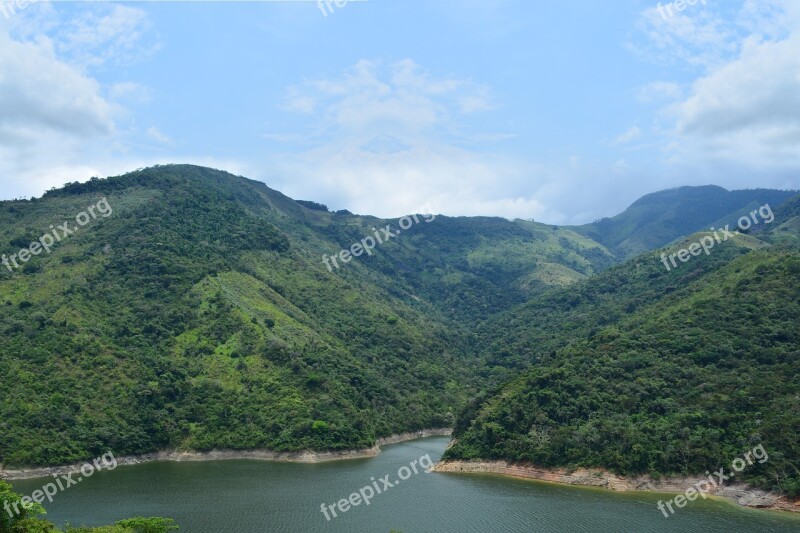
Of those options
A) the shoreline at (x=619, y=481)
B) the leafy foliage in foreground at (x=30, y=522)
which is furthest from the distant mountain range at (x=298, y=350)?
the leafy foliage in foreground at (x=30, y=522)

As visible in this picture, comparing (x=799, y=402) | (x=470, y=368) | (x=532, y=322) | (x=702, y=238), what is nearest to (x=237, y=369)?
(x=470, y=368)

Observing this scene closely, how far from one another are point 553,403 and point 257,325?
162ft

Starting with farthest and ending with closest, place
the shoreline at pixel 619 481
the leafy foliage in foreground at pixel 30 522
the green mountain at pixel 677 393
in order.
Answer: the green mountain at pixel 677 393, the shoreline at pixel 619 481, the leafy foliage in foreground at pixel 30 522

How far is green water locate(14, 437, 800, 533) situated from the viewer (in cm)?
5316

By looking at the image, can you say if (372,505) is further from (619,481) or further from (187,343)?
(187,343)

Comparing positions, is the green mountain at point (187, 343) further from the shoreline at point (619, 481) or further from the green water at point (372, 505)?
the shoreline at point (619, 481)

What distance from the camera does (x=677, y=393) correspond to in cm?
7275

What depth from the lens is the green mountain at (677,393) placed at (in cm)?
6347

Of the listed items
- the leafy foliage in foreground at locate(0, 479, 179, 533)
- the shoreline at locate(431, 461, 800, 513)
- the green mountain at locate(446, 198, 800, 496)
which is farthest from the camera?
the green mountain at locate(446, 198, 800, 496)

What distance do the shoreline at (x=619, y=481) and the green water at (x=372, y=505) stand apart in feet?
4.87

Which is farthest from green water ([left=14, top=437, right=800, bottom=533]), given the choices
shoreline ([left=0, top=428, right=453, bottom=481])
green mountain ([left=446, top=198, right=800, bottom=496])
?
shoreline ([left=0, top=428, right=453, bottom=481])

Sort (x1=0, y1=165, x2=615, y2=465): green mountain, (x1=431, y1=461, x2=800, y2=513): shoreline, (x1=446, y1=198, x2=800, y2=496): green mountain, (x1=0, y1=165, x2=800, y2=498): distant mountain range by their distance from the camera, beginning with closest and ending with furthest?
(x1=431, y1=461, x2=800, y2=513): shoreline < (x1=446, y1=198, x2=800, y2=496): green mountain < (x1=0, y1=165, x2=800, y2=498): distant mountain range < (x1=0, y1=165, x2=615, y2=465): green mountain

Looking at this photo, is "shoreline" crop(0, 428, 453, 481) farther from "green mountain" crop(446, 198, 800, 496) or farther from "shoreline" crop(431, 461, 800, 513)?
"green mountain" crop(446, 198, 800, 496)

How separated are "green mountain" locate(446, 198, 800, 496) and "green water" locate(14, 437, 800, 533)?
4.71 meters
